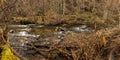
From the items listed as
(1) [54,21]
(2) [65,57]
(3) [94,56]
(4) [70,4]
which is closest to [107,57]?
(3) [94,56]

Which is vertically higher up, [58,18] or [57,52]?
[57,52]

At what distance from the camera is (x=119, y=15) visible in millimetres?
26703

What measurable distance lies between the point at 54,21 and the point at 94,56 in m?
14.9

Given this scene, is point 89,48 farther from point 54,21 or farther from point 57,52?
point 54,21

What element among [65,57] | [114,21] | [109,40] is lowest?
[114,21]

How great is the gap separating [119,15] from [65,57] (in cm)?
1871

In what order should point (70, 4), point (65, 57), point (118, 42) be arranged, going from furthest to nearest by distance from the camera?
point (70, 4) < point (65, 57) < point (118, 42)

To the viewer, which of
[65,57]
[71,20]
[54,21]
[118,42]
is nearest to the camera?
[118,42]

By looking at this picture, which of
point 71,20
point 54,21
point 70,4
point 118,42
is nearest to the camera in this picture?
point 118,42

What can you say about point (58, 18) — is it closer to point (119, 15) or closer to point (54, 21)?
point (54, 21)

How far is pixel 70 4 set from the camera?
3453cm

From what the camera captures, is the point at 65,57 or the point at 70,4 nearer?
the point at 65,57

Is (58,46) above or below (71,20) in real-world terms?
above

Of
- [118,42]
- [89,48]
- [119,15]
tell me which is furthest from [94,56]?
[119,15]
